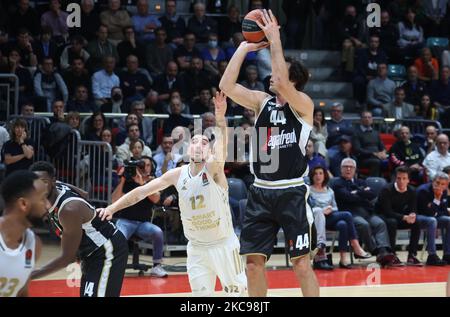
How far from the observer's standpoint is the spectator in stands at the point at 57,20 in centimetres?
1484

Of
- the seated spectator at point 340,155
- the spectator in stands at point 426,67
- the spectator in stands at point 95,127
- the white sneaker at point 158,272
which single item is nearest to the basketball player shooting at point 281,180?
the white sneaker at point 158,272

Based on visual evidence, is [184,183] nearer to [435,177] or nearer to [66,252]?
[66,252]

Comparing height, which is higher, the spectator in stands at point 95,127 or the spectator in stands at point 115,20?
the spectator in stands at point 115,20

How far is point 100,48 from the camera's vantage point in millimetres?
14828

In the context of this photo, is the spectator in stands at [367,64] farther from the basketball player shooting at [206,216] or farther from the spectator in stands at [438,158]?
the basketball player shooting at [206,216]

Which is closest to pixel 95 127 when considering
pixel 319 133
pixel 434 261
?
pixel 319 133

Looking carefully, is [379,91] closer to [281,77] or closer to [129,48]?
[129,48]

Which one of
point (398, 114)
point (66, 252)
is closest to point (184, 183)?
point (66, 252)

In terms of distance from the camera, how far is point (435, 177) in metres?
12.9

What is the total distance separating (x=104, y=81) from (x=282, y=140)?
766 centimetres

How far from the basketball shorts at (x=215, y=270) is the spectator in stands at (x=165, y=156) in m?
4.69

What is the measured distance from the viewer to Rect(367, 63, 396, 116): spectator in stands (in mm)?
16062

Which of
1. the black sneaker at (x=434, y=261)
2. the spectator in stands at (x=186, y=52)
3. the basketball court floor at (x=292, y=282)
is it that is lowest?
the black sneaker at (x=434, y=261)

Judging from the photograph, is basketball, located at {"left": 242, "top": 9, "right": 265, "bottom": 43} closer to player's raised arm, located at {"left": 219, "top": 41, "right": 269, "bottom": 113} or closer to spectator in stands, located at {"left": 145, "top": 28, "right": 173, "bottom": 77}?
player's raised arm, located at {"left": 219, "top": 41, "right": 269, "bottom": 113}
